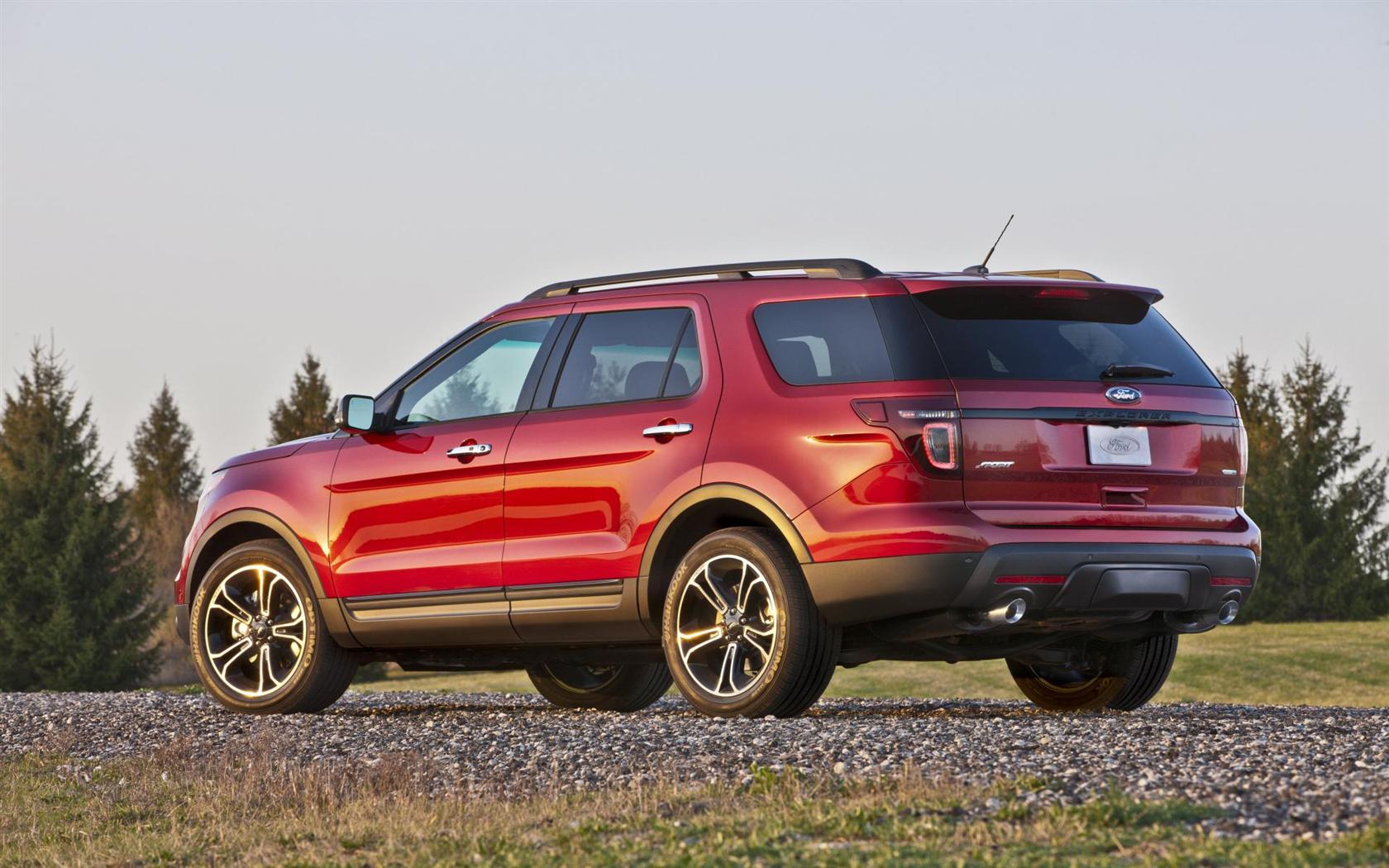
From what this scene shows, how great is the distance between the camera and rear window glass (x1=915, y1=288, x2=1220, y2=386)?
7574 millimetres

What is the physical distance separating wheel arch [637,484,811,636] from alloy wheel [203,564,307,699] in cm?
246

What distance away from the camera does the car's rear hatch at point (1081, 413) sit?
7.36 metres

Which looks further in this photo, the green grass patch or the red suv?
the green grass patch

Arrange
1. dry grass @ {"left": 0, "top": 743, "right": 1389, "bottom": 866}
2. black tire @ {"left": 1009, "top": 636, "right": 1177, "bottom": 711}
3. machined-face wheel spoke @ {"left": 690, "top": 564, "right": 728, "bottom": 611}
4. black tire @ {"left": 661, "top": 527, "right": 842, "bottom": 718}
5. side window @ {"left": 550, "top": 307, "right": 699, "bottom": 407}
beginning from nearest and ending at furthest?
dry grass @ {"left": 0, "top": 743, "right": 1389, "bottom": 866}, black tire @ {"left": 661, "top": 527, "right": 842, "bottom": 718}, machined-face wheel spoke @ {"left": 690, "top": 564, "right": 728, "bottom": 611}, side window @ {"left": 550, "top": 307, "right": 699, "bottom": 407}, black tire @ {"left": 1009, "top": 636, "right": 1177, "bottom": 711}

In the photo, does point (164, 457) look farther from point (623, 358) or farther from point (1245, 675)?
point (623, 358)

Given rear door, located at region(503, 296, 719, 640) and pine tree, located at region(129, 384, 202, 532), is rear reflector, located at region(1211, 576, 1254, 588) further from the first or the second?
pine tree, located at region(129, 384, 202, 532)

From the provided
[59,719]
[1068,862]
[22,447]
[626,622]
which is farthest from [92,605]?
[1068,862]

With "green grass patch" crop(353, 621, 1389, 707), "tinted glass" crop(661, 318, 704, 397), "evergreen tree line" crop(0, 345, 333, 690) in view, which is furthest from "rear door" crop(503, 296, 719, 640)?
"evergreen tree line" crop(0, 345, 333, 690)

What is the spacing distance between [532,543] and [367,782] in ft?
5.94

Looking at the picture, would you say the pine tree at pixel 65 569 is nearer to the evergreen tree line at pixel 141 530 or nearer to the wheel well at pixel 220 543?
the evergreen tree line at pixel 141 530

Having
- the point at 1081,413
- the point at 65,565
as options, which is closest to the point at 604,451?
the point at 1081,413

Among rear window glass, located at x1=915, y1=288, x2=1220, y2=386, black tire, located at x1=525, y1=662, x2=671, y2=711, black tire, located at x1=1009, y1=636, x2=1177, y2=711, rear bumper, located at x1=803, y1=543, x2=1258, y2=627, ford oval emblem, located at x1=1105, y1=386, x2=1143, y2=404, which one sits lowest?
black tire, located at x1=525, y1=662, x2=671, y2=711

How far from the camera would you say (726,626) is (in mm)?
7941

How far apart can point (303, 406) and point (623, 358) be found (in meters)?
70.9
